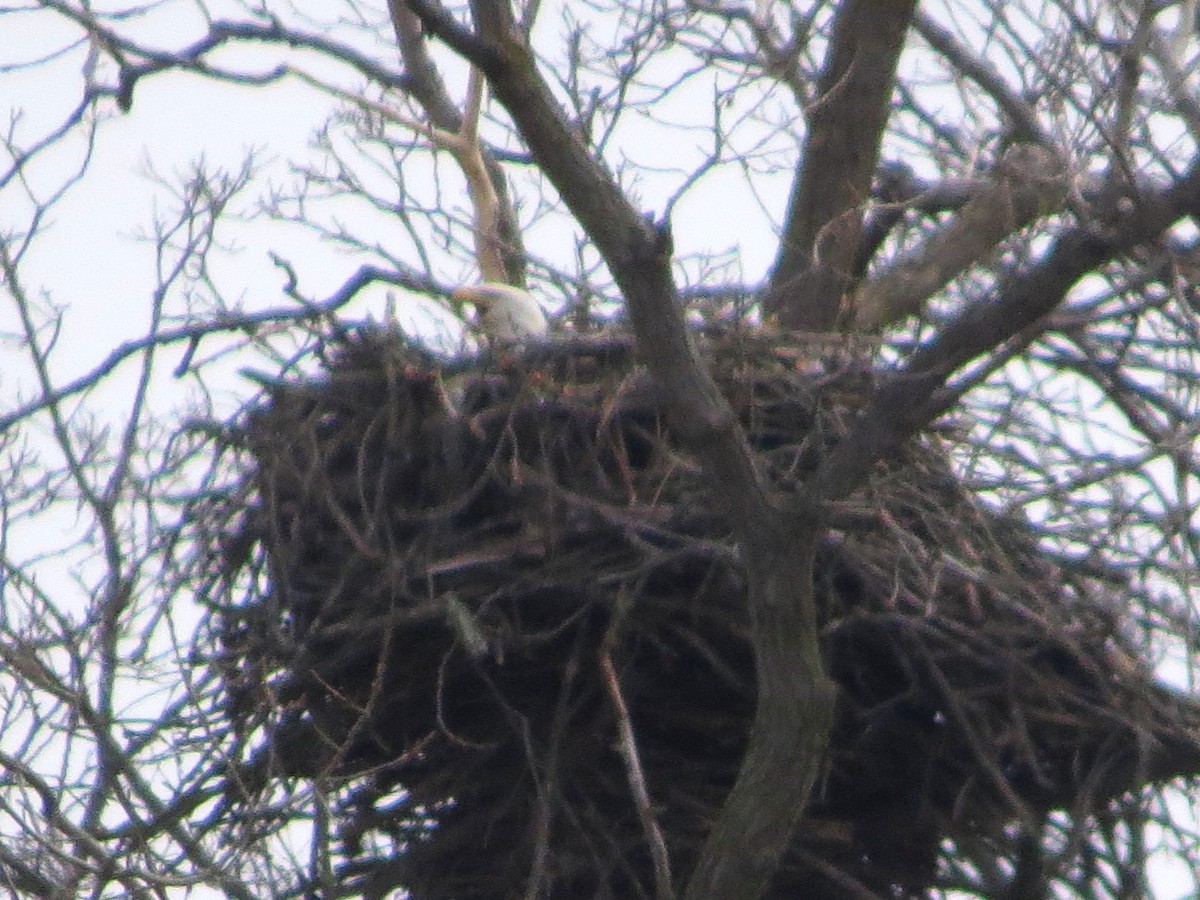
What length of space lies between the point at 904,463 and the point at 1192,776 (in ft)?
3.39

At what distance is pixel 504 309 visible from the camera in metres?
6.03

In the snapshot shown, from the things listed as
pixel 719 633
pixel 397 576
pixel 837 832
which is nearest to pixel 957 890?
pixel 837 832

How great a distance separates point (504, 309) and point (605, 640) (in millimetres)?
1689

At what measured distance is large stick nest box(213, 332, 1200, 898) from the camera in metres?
4.73

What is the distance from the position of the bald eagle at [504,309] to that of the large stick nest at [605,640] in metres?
0.86

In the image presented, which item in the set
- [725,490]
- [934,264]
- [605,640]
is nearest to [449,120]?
[934,264]

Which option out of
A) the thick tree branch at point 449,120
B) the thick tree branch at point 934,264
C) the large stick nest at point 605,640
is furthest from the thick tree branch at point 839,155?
the thick tree branch at point 449,120

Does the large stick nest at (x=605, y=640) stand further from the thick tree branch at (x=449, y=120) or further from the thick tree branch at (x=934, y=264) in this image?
the thick tree branch at (x=449, y=120)

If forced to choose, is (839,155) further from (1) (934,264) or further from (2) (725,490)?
(2) (725,490)

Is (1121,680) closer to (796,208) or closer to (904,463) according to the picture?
(904,463)

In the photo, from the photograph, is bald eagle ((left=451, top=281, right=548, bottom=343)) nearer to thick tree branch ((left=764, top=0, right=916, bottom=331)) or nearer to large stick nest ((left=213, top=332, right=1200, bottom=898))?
thick tree branch ((left=764, top=0, right=916, bottom=331))

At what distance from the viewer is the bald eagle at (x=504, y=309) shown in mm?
5949

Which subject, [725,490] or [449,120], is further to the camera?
[449,120]

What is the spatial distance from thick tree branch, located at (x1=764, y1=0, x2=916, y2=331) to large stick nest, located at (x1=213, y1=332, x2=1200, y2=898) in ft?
3.44
